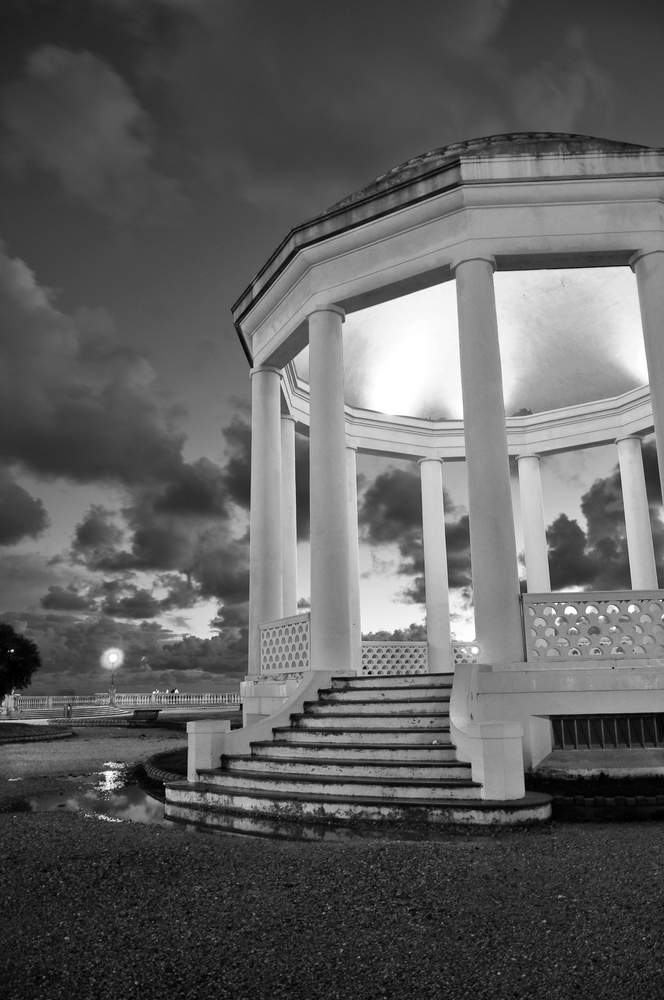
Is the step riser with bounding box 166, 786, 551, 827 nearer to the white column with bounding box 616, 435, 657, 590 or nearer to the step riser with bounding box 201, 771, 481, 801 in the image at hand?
the step riser with bounding box 201, 771, 481, 801

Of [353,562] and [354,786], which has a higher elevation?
[353,562]

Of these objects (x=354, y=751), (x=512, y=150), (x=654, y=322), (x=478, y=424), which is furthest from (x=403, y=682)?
(x=512, y=150)

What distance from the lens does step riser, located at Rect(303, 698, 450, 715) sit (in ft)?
33.8

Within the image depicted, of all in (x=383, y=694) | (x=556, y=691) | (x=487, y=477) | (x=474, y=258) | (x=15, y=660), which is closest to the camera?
(x=556, y=691)

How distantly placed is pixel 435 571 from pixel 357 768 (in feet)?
39.8

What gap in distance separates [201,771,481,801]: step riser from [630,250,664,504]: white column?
20.7ft

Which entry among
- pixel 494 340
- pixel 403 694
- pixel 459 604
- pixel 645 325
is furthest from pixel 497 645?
pixel 459 604

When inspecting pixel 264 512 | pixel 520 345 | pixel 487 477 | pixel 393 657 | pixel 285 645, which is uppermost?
pixel 520 345

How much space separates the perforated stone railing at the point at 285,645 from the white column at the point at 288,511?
10.7ft

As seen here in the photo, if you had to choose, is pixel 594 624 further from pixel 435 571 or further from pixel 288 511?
pixel 435 571

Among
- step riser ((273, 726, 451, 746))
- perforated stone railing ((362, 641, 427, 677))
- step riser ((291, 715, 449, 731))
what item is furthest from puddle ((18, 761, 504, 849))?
perforated stone railing ((362, 641, 427, 677))

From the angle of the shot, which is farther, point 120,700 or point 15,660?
point 120,700

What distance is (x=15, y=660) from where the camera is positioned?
34281 millimetres

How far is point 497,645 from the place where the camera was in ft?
34.4
